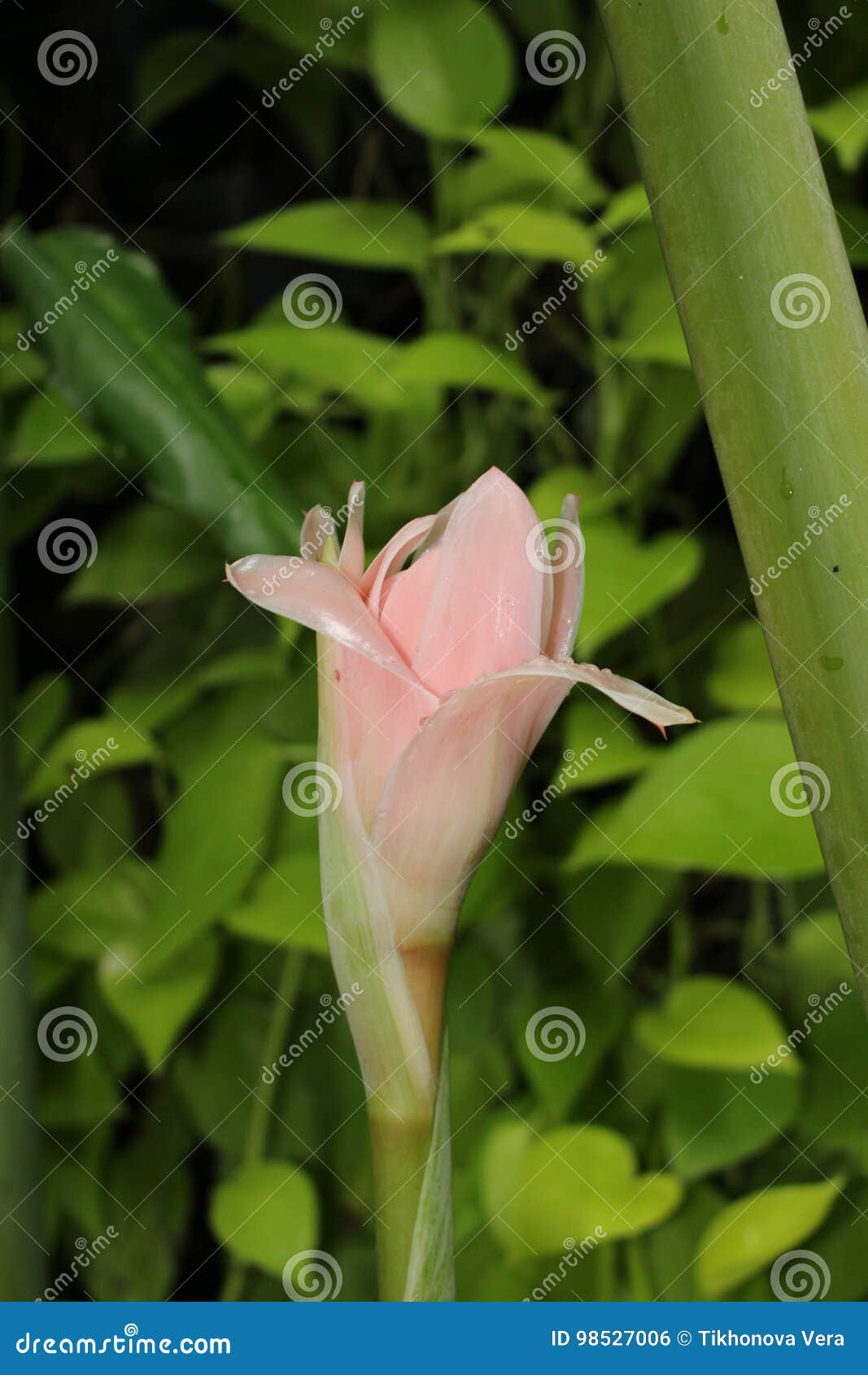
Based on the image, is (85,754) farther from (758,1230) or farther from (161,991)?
(758,1230)

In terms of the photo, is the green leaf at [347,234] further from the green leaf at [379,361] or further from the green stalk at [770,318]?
the green stalk at [770,318]

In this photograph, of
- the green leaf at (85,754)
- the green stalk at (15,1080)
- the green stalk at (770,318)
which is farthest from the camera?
the green leaf at (85,754)

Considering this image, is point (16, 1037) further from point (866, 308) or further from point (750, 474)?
point (866, 308)

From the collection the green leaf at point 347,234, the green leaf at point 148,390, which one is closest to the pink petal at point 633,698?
the green leaf at point 148,390

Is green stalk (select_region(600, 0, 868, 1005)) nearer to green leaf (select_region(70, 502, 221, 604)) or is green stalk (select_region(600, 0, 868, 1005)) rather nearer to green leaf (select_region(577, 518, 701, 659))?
green leaf (select_region(577, 518, 701, 659))

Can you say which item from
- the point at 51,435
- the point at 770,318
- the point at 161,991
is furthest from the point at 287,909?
the point at 770,318
